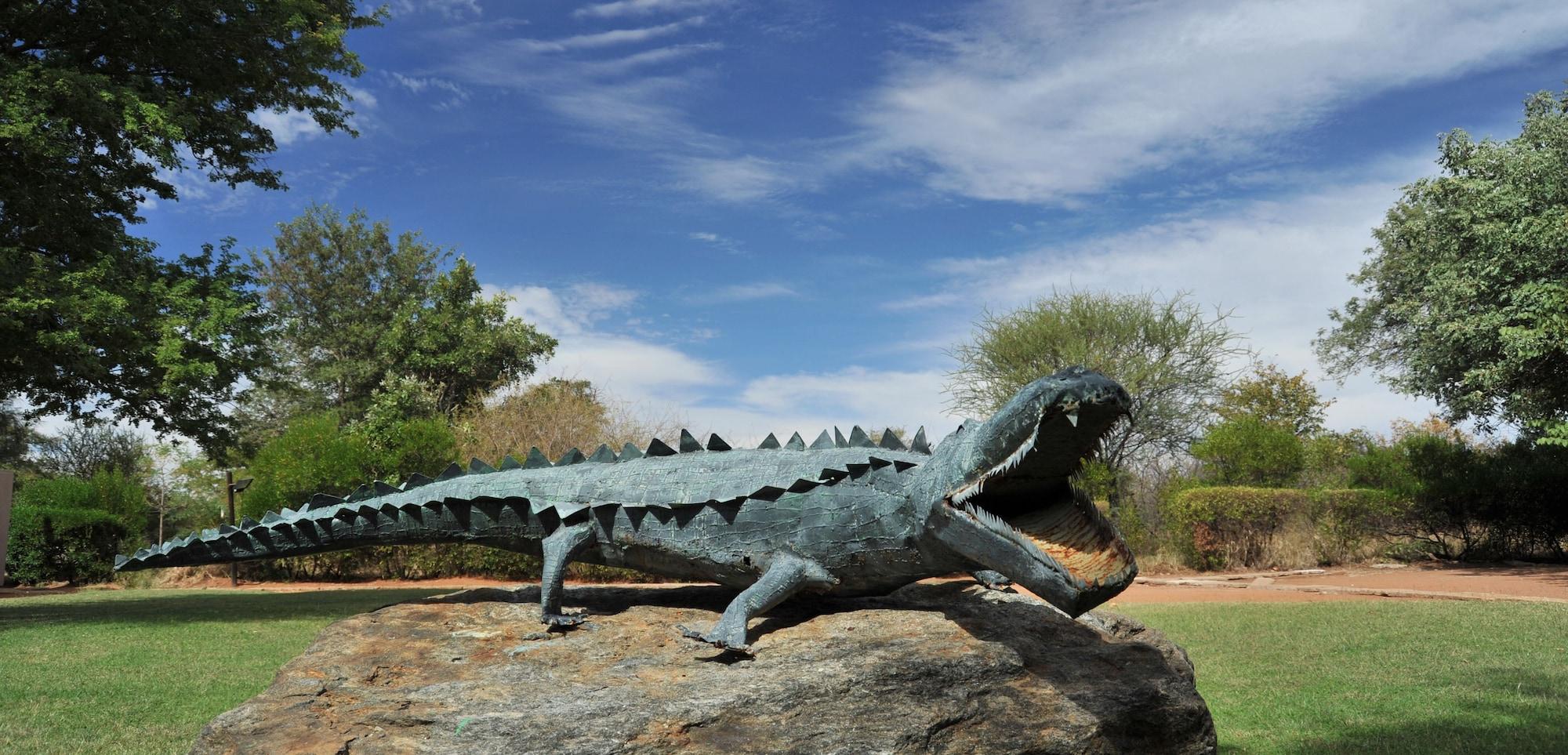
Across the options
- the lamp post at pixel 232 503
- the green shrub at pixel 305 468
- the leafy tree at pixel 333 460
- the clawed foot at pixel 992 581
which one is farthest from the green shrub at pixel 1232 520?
the lamp post at pixel 232 503

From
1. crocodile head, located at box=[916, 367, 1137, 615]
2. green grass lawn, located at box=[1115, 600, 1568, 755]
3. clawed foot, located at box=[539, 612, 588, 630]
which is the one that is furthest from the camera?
green grass lawn, located at box=[1115, 600, 1568, 755]

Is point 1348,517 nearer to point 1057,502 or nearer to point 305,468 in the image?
point 1057,502

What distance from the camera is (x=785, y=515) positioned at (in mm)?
4316

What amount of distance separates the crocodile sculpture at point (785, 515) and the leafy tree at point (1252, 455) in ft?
57.8

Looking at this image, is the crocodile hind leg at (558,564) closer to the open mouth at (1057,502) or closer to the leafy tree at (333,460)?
the open mouth at (1057,502)

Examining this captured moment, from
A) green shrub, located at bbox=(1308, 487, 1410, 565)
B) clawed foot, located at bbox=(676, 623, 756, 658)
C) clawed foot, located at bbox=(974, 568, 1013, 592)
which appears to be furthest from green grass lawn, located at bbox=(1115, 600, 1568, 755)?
green shrub, located at bbox=(1308, 487, 1410, 565)

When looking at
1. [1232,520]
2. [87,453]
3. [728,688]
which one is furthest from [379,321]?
[728,688]

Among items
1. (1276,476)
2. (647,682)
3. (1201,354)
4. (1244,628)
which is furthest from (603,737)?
(1201,354)

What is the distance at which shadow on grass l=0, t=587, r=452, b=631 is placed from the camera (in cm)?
1228

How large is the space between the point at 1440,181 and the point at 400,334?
25350 mm

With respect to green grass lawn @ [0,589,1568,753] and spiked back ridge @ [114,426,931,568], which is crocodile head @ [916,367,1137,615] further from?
green grass lawn @ [0,589,1568,753]

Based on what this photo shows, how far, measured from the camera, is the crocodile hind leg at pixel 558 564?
14.8 feet

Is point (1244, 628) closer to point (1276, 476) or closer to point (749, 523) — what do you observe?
point (749, 523)

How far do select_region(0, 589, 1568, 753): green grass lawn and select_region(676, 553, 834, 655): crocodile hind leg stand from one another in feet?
11.0
